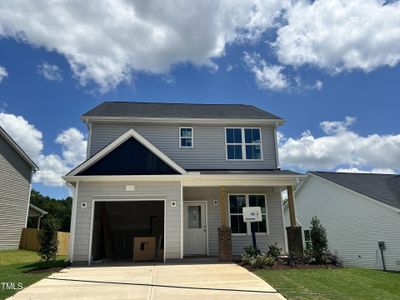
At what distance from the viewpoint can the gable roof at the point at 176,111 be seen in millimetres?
15539

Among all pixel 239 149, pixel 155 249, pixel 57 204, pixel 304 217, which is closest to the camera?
pixel 155 249

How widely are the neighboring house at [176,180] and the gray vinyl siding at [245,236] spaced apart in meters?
0.04

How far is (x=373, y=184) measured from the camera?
1886 centimetres

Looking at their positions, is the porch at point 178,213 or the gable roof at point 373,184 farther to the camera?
the gable roof at point 373,184

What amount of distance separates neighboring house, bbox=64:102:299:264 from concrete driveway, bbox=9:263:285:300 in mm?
2161

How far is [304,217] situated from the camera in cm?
2305

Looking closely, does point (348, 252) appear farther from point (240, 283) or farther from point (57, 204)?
point (57, 204)

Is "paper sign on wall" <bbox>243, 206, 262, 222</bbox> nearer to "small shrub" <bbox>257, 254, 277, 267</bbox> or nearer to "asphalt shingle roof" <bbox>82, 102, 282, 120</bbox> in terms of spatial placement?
"small shrub" <bbox>257, 254, 277, 267</bbox>

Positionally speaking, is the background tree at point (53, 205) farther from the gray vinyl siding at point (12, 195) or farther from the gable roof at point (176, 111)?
the gable roof at point (176, 111)

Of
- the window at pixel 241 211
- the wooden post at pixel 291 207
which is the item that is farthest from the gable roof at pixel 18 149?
the wooden post at pixel 291 207

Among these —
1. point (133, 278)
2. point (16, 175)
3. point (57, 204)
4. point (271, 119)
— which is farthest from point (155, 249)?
point (57, 204)

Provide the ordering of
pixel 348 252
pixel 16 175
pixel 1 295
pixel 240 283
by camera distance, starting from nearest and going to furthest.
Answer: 1. pixel 1 295
2. pixel 240 283
3. pixel 348 252
4. pixel 16 175

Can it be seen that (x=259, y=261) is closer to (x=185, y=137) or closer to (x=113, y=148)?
(x=113, y=148)

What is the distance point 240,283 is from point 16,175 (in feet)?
63.2
